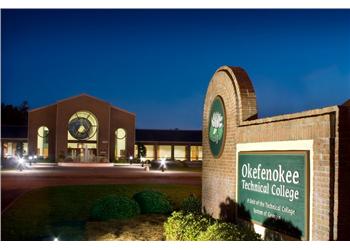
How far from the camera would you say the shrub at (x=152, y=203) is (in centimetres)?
1337

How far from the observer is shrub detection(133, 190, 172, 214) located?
1337cm

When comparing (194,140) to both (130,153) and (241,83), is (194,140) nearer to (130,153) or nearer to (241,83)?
(130,153)

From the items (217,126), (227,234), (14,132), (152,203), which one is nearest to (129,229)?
(152,203)

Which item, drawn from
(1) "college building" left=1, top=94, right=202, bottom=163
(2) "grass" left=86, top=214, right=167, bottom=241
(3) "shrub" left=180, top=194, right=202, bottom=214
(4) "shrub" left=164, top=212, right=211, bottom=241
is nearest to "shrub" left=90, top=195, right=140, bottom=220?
(2) "grass" left=86, top=214, right=167, bottom=241

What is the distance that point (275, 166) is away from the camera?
323 inches

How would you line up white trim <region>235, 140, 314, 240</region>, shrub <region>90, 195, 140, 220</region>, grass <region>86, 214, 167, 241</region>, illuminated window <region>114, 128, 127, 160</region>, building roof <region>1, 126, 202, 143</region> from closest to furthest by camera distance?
white trim <region>235, 140, 314, 240</region> → grass <region>86, 214, 167, 241</region> → shrub <region>90, 195, 140, 220</region> → illuminated window <region>114, 128, 127, 160</region> → building roof <region>1, 126, 202, 143</region>

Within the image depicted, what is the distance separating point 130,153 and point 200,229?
52842 millimetres

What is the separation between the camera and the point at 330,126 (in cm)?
675

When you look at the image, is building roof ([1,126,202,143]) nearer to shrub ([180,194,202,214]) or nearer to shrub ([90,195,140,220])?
shrub ([180,194,202,214])

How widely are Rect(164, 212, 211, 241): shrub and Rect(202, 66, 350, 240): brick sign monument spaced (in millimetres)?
770

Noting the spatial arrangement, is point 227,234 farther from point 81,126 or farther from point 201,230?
point 81,126

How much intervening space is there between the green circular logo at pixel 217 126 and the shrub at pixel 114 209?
7.82 feet

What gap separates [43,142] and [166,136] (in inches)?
613

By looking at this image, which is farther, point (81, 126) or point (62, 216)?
point (81, 126)
